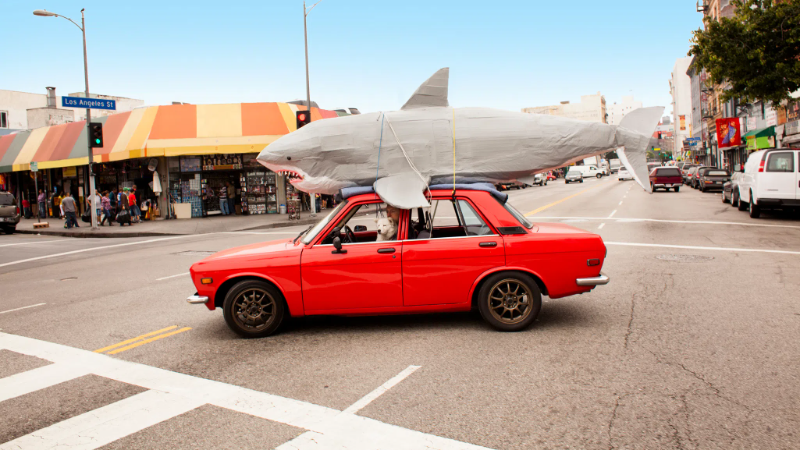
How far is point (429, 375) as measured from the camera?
466 cm

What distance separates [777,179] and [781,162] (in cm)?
51

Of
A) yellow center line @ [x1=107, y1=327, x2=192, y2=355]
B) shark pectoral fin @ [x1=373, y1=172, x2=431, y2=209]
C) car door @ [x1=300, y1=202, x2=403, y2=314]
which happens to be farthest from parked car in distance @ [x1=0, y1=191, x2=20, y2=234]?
shark pectoral fin @ [x1=373, y1=172, x2=431, y2=209]

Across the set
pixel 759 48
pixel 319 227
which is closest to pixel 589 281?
pixel 319 227

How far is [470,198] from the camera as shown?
19.3ft

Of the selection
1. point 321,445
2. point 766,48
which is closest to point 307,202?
point 766,48

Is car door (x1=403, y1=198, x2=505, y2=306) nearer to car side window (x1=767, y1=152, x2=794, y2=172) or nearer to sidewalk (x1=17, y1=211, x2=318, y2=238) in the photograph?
car side window (x1=767, y1=152, x2=794, y2=172)

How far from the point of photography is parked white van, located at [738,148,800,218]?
1619 centimetres

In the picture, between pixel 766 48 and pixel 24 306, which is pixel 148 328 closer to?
pixel 24 306

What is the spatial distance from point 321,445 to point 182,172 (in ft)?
89.6

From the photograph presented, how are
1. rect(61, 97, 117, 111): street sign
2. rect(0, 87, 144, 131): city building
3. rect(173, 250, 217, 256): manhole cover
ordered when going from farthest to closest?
rect(0, 87, 144, 131): city building
rect(61, 97, 117, 111): street sign
rect(173, 250, 217, 256): manhole cover

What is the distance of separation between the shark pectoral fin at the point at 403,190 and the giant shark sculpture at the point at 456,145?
0.8 inches

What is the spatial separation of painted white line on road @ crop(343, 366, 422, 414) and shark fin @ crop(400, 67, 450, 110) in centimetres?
276

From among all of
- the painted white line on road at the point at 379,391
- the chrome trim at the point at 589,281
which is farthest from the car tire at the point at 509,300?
the painted white line on road at the point at 379,391

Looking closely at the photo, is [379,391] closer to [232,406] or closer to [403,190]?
[232,406]
